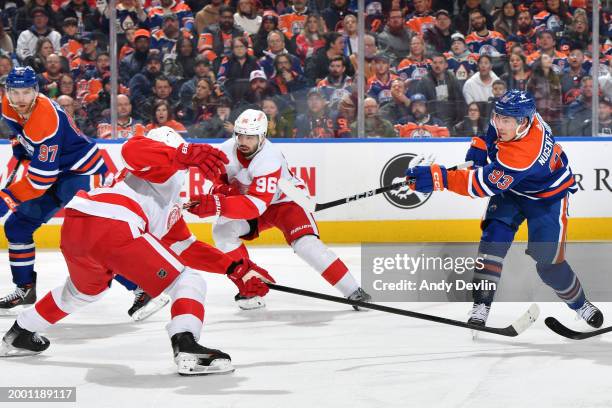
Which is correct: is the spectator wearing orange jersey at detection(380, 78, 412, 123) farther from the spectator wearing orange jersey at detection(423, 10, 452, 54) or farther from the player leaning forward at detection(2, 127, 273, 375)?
the player leaning forward at detection(2, 127, 273, 375)

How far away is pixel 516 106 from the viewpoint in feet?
13.0

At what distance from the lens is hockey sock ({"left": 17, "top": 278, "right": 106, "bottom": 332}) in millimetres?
3529

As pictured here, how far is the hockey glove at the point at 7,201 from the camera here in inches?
179

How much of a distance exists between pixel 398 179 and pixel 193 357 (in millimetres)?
3635

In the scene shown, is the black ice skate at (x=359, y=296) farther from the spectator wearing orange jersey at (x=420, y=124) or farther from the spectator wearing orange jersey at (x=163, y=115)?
the spectator wearing orange jersey at (x=163, y=115)

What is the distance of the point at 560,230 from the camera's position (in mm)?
4137

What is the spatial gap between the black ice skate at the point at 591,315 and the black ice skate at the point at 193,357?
1656mm

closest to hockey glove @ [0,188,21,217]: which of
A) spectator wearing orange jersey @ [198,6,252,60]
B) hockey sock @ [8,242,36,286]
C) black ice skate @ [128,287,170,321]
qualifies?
hockey sock @ [8,242,36,286]

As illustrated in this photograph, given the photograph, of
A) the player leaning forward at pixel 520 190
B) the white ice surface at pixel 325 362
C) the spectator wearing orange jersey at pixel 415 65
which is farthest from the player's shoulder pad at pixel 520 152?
the spectator wearing orange jersey at pixel 415 65

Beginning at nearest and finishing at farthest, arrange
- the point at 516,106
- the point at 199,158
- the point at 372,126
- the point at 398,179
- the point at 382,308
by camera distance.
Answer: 1. the point at 199,158
2. the point at 382,308
3. the point at 516,106
4. the point at 398,179
5. the point at 372,126

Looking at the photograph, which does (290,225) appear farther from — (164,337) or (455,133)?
(455,133)

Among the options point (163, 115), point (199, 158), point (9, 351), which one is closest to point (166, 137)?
point (199, 158)

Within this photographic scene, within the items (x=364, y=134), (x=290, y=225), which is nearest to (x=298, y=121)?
(x=364, y=134)

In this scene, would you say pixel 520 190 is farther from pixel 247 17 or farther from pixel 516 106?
pixel 247 17
